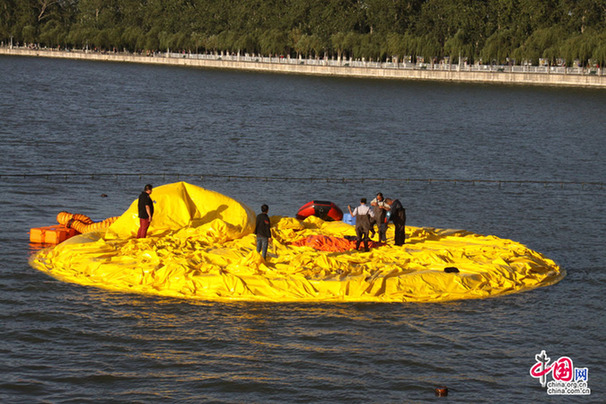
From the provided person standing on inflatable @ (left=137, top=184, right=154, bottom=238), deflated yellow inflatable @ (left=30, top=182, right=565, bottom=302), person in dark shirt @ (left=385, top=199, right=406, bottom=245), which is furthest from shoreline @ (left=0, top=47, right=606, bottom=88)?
person standing on inflatable @ (left=137, top=184, right=154, bottom=238)

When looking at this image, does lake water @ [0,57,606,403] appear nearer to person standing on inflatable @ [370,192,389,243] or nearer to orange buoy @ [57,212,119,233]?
orange buoy @ [57,212,119,233]

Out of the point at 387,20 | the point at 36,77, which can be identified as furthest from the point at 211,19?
the point at 36,77

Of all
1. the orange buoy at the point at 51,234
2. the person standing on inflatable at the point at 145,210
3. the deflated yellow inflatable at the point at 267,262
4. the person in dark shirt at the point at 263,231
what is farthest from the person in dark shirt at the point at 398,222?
the orange buoy at the point at 51,234

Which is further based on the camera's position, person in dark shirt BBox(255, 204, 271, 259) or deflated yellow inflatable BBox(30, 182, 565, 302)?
person in dark shirt BBox(255, 204, 271, 259)

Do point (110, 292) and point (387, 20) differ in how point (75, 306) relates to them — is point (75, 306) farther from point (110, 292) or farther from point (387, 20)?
point (387, 20)

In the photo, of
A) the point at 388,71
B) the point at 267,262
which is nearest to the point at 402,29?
the point at 388,71
